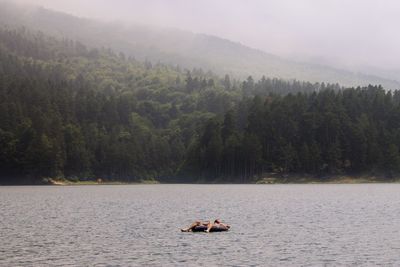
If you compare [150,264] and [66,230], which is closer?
[150,264]

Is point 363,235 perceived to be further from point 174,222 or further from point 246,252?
point 174,222

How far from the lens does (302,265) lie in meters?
46.4

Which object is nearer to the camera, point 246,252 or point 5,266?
point 5,266

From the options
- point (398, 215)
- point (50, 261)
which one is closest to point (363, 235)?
point (398, 215)

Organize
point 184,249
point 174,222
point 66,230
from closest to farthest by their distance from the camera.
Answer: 1. point 184,249
2. point 66,230
3. point 174,222

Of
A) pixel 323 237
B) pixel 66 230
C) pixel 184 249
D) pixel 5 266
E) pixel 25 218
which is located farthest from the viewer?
pixel 25 218

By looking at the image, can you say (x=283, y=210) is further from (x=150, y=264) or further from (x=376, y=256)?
(x=150, y=264)

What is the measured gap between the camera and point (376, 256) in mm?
50812

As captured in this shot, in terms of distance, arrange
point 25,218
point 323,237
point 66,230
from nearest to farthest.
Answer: point 323,237
point 66,230
point 25,218

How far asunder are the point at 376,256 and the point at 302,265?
8474 millimetres

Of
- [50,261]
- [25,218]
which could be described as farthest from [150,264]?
[25,218]

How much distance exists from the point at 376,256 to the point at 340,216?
36459 mm

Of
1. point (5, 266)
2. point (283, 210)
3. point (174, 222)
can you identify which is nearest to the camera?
point (5, 266)

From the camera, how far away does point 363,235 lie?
212 feet
